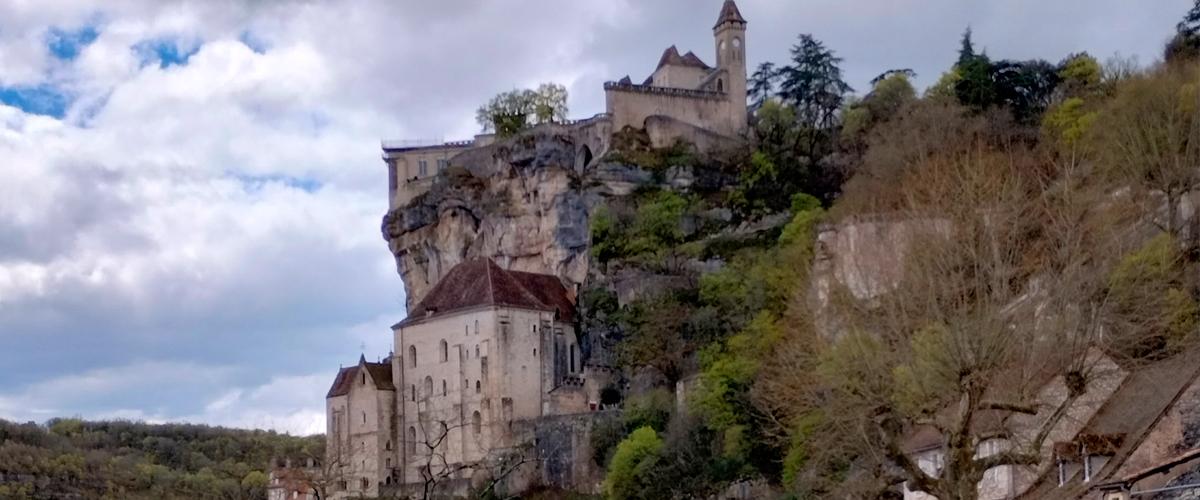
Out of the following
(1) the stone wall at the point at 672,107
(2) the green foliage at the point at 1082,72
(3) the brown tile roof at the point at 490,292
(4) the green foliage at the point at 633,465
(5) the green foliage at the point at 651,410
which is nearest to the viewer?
(4) the green foliage at the point at 633,465

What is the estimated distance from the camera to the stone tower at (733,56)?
83.6 m

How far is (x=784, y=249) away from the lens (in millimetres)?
65500

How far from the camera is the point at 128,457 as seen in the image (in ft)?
378

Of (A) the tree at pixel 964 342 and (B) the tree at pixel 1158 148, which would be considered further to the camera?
(B) the tree at pixel 1158 148

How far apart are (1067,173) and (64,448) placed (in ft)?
287

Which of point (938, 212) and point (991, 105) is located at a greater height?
point (991, 105)

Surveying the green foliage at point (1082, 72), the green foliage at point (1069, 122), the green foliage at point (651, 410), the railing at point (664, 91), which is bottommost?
the green foliage at point (651, 410)

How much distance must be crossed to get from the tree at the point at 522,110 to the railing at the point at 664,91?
Result: 680 centimetres

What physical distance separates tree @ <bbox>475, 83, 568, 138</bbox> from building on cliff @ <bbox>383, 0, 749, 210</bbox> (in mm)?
1188

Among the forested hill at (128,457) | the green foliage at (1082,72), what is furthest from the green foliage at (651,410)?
the forested hill at (128,457)

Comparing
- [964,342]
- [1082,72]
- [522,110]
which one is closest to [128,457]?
[522,110]

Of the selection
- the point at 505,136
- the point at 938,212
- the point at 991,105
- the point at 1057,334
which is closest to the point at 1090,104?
the point at 991,105

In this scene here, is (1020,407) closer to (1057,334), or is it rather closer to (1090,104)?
(1057,334)

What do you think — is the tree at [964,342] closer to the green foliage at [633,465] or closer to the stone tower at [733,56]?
the green foliage at [633,465]
